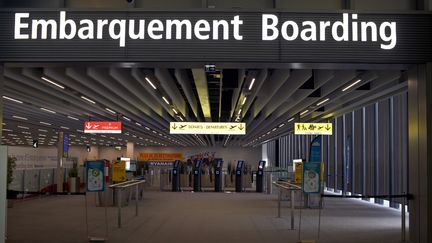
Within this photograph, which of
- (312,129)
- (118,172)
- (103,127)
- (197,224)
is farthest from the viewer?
(103,127)

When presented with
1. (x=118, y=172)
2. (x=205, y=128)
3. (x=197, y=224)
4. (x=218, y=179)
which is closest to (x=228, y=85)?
(x=205, y=128)

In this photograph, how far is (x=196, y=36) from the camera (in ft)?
27.2

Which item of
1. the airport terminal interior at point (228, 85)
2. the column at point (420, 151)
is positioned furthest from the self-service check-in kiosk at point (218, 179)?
the column at point (420, 151)

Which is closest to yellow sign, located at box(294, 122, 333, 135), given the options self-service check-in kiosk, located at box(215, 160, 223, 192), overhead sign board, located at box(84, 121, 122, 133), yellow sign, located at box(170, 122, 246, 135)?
yellow sign, located at box(170, 122, 246, 135)

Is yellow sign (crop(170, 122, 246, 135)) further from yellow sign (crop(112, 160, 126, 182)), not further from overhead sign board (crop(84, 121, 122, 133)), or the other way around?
yellow sign (crop(112, 160, 126, 182))

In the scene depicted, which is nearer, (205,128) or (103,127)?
(205,128)

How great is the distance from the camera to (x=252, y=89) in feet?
55.7

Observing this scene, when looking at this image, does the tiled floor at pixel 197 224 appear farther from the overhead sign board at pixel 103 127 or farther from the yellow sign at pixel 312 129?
the overhead sign board at pixel 103 127

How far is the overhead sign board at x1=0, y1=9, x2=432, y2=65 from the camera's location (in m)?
8.23

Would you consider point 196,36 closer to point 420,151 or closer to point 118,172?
point 420,151

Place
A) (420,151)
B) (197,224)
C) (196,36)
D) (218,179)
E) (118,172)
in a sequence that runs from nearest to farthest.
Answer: (196,36) → (420,151) → (197,224) → (118,172) → (218,179)

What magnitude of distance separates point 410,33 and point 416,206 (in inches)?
109

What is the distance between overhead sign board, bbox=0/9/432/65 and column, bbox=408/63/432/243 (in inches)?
30.4

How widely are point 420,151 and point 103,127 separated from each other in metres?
16.4
